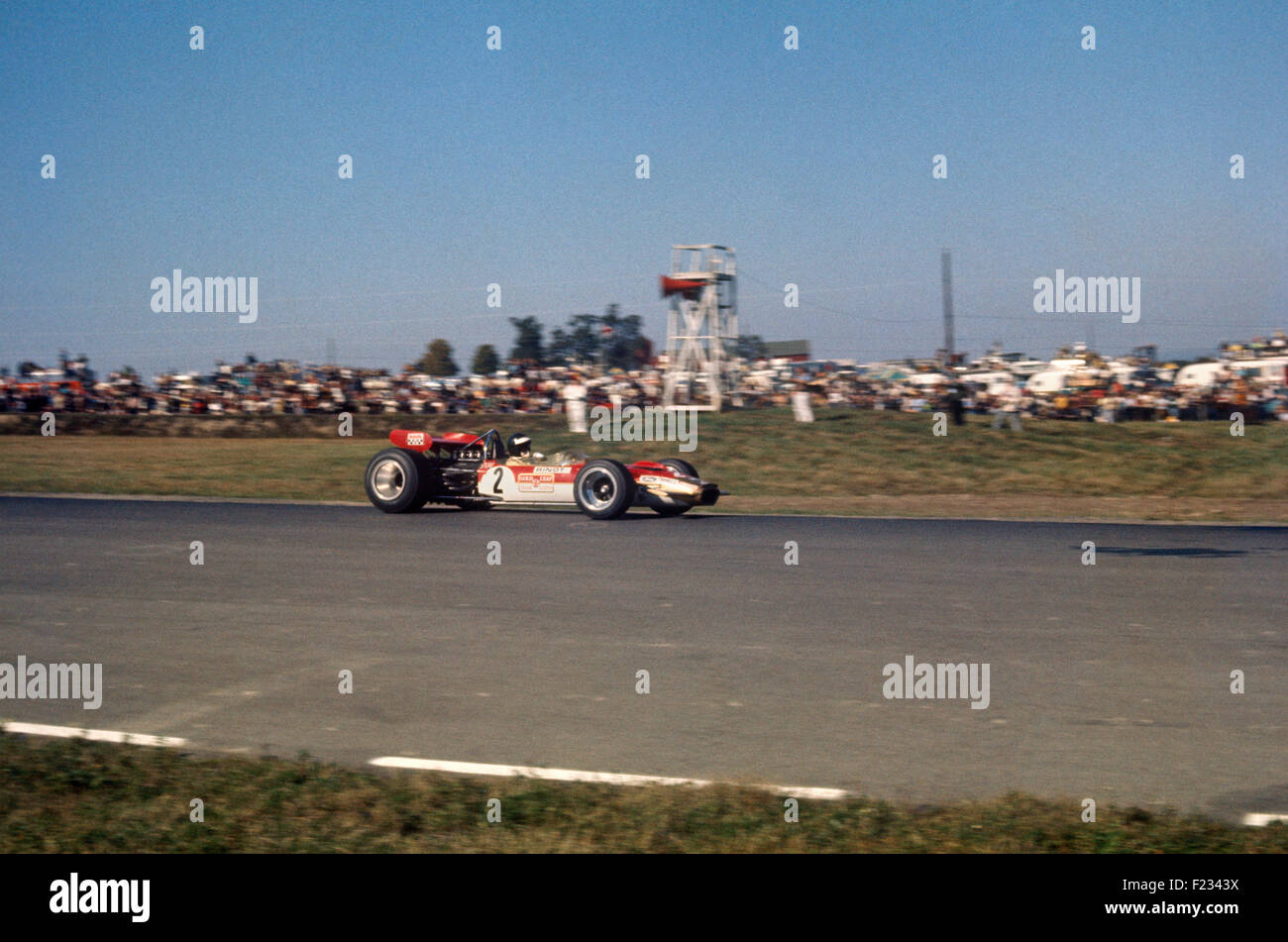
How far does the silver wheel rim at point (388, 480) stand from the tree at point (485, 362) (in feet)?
62.6

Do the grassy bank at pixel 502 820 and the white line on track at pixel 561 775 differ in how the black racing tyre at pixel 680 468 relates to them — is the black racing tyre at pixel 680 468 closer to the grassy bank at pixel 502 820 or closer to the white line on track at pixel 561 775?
the white line on track at pixel 561 775

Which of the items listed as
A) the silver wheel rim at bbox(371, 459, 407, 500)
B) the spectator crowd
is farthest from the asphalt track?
the spectator crowd

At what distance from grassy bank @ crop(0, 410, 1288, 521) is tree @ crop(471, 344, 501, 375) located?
9.00 metres

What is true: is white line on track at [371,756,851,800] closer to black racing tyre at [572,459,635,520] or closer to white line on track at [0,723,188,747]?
white line on track at [0,723,188,747]

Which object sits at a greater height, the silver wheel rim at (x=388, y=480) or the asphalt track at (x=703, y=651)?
the silver wheel rim at (x=388, y=480)

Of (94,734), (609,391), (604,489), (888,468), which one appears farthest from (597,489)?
A: (609,391)

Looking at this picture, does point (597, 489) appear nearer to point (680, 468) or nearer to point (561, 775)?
point (680, 468)

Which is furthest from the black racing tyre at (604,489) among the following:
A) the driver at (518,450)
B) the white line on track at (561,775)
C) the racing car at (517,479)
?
the white line on track at (561,775)

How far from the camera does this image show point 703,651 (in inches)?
292

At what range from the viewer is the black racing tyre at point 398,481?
644 inches

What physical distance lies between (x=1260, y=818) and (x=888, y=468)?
1837 centimetres

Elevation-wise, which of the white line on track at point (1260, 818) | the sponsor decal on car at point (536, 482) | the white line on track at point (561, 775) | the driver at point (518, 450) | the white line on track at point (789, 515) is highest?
the driver at point (518, 450)

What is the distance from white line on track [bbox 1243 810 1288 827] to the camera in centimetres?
427
